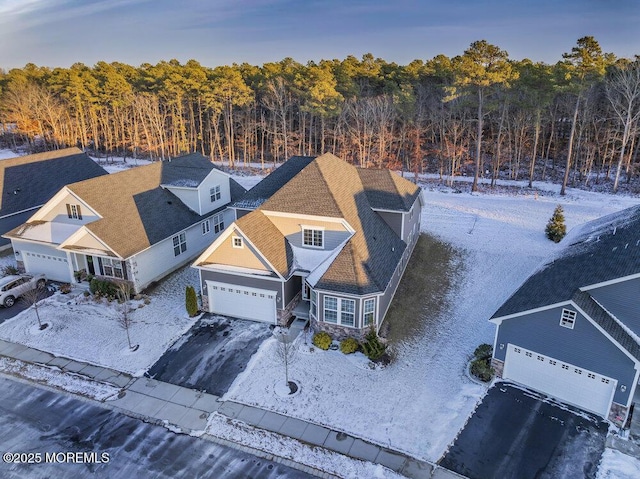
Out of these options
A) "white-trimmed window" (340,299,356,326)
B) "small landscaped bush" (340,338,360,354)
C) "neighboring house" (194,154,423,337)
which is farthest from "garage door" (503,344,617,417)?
"white-trimmed window" (340,299,356,326)

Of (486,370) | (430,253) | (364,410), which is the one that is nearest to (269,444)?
(364,410)

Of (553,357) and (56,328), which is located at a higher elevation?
(553,357)

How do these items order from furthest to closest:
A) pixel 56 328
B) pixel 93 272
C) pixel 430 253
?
pixel 430 253 → pixel 93 272 → pixel 56 328

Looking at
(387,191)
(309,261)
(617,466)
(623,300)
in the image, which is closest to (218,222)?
(309,261)

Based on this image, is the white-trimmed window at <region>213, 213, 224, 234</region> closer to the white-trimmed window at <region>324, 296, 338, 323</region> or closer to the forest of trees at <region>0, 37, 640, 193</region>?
the white-trimmed window at <region>324, 296, 338, 323</region>

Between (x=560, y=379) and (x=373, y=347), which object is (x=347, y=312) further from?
(x=560, y=379)

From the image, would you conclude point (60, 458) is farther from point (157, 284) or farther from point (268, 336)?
point (157, 284)
